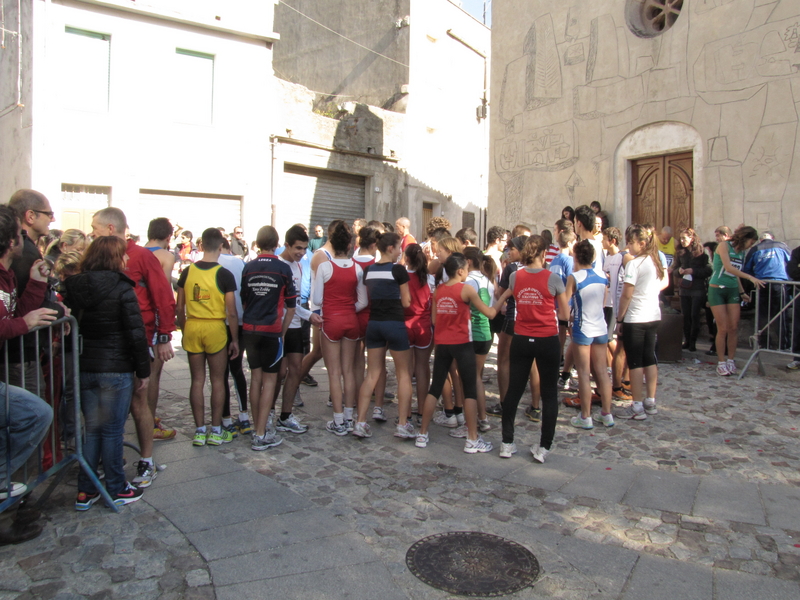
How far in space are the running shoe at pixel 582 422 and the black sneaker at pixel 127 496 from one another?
393 cm

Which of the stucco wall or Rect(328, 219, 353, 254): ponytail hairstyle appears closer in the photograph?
Rect(328, 219, 353, 254): ponytail hairstyle

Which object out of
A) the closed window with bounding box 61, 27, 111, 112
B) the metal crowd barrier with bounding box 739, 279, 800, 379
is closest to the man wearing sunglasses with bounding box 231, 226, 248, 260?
the closed window with bounding box 61, 27, 111, 112

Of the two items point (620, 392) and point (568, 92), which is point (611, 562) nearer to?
point (620, 392)

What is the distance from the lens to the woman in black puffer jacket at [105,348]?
3.92m

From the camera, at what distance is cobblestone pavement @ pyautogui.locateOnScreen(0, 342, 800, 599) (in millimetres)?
3186

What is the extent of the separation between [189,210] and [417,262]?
1196 cm

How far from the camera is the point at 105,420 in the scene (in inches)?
156

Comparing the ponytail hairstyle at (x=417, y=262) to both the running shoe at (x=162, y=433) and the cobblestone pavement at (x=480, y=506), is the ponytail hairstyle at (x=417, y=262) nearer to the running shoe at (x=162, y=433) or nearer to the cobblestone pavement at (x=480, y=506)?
the cobblestone pavement at (x=480, y=506)

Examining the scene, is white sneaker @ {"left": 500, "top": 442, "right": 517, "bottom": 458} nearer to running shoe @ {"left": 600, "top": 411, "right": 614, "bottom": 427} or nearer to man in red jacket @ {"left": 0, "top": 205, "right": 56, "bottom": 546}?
running shoe @ {"left": 600, "top": 411, "right": 614, "bottom": 427}

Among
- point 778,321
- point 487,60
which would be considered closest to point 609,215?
point 778,321

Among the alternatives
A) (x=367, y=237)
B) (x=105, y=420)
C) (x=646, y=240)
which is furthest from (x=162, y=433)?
(x=646, y=240)

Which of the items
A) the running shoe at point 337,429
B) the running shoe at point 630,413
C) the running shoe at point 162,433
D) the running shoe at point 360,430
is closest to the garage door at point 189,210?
the running shoe at point 162,433

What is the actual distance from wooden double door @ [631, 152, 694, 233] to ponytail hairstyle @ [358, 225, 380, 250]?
7.48m

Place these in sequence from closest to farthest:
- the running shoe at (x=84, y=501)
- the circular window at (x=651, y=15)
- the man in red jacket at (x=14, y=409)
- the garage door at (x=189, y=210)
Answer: the man in red jacket at (x=14, y=409) → the running shoe at (x=84, y=501) → the circular window at (x=651, y=15) → the garage door at (x=189, y=210)
